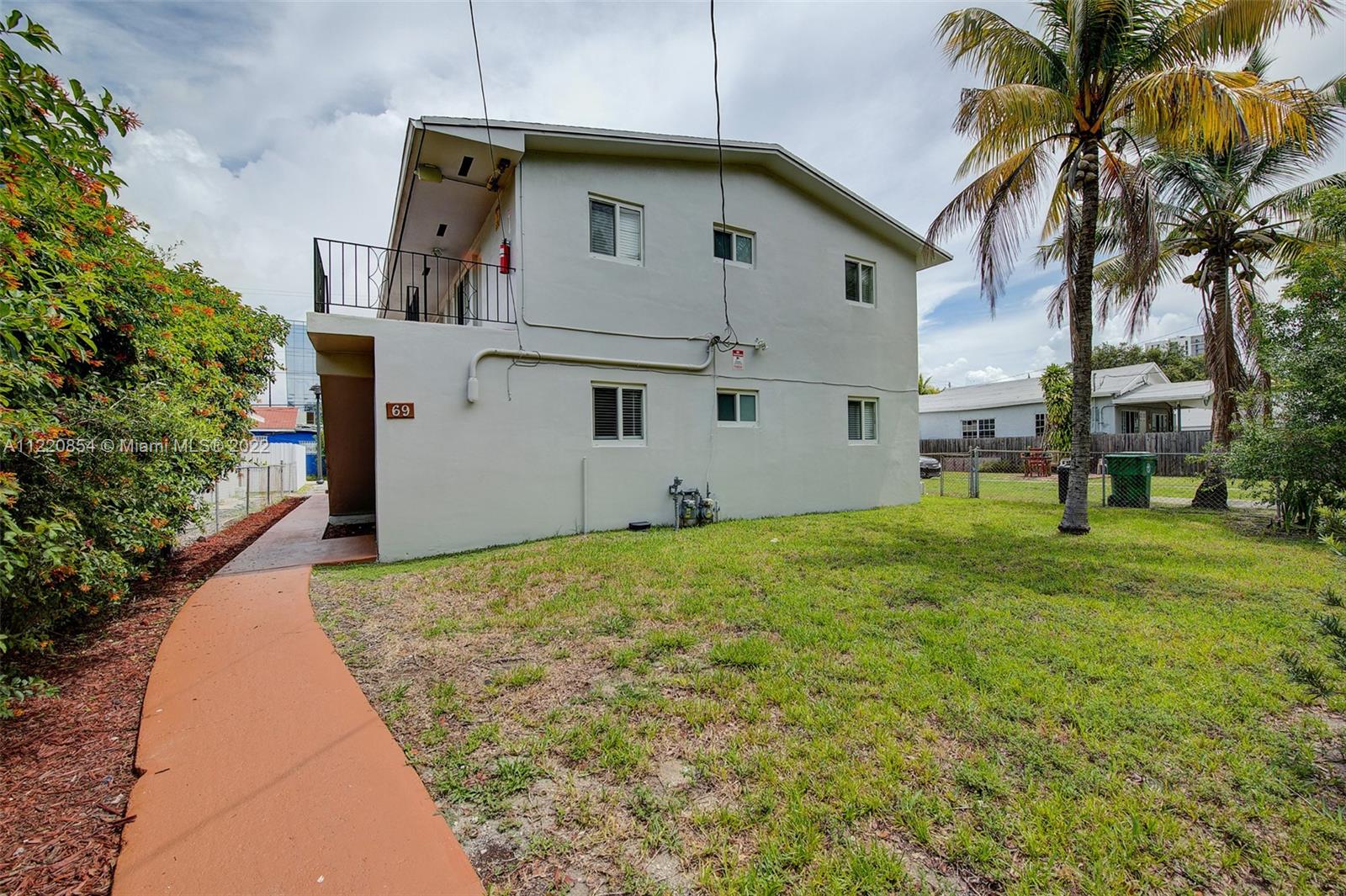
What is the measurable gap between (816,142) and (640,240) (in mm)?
3758

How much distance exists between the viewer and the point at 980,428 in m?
28.2

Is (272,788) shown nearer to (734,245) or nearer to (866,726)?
(866,726)

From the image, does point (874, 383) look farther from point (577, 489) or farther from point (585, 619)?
point (585, 619)

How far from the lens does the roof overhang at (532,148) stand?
7.40 m

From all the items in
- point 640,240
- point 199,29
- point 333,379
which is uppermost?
point 199,29

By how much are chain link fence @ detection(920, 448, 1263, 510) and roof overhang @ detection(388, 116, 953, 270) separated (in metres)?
6.57

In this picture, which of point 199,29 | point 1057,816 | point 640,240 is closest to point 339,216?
point 199,29

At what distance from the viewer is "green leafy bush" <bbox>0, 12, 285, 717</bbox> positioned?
2697mm

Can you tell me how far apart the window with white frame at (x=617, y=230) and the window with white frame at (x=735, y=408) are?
9.33ft

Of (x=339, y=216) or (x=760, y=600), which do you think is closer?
(x=760, y=600)

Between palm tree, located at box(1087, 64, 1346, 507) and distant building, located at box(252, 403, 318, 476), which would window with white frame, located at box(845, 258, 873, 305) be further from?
distant building, located at box(252, 403, 318, 476)

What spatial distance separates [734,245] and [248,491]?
42.5 feet

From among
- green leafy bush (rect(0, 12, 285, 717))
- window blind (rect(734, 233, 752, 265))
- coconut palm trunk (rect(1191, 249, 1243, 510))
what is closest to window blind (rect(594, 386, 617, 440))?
window blind (rect(734, 233, 752, 265))

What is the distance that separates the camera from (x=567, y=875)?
200 centimetres
